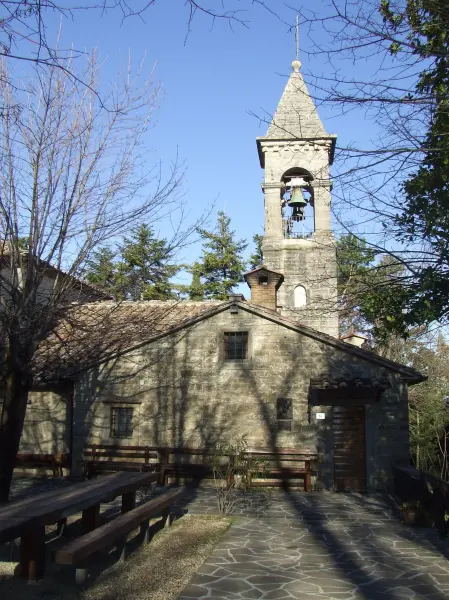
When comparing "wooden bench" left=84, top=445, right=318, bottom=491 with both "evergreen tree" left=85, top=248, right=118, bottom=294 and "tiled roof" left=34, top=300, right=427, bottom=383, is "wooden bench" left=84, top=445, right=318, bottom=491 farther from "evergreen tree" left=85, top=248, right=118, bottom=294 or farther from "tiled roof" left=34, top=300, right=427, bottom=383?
"evergreen tree" left=85, top=248, right=118, bottom=294

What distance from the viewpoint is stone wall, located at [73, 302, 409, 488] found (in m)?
13.9

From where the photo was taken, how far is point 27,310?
7977 millimetres

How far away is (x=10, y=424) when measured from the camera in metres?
8.30

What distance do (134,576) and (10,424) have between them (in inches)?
127

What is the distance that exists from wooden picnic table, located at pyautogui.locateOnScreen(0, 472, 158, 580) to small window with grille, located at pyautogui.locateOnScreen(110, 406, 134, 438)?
712 cm

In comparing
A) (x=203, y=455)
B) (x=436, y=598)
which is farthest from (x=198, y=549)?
(x=203, y=455)

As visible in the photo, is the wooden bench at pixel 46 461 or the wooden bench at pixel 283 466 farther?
the wooden bench at pixel 46 461

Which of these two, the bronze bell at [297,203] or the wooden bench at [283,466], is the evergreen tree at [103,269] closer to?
the wooden bench at [283,466]

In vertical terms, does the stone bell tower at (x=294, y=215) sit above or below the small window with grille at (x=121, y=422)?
above

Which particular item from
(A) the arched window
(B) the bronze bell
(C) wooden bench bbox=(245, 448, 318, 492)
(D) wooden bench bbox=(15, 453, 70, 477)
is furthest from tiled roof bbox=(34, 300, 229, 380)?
(B) the bronze bell

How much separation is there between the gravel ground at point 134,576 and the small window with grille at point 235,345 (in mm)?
7042

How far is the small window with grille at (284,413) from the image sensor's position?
46.1ft

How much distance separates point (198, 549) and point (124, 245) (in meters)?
4.48

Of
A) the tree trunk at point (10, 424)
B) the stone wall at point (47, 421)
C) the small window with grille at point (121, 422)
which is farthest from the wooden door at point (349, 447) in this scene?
the tree trunk at point (10, 424)
